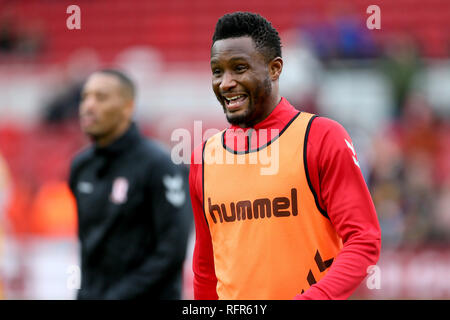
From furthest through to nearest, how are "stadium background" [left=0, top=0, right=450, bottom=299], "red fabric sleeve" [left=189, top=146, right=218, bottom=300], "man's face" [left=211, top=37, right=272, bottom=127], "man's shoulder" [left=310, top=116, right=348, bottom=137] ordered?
1. "stadium background" [left=0, top=0, right=450, bottom=299]
2. "red fabric sleeve" [left=189, top=146, right=218, bottom=300]
3. "man's face" [left=211, top=37, right=272, bottom=127]
4. "man's shoulder" [left=310, top=116, right=348, bottom=137]

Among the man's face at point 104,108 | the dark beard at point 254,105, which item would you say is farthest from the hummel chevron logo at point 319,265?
the man's face at point 104,108

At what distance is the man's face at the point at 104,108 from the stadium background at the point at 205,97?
2.46 m

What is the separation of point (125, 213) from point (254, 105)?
1824mm

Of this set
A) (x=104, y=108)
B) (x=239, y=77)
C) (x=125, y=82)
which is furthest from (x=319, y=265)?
(x=125, y=82)

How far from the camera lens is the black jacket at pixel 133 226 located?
14.0 ft

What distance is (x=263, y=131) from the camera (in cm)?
280

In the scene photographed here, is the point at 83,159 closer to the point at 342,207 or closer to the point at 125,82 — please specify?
the point at 125,82

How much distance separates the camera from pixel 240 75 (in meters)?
2.71

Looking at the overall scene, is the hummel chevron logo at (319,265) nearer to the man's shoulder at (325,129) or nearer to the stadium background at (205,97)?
the man's shoulder at (325,129)

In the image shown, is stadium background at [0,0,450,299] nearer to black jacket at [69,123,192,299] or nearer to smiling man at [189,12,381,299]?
→ black jacket at [69,123,192,299]

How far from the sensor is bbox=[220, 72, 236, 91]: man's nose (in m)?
2.70

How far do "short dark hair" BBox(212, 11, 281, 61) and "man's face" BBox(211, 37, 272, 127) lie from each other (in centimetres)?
2

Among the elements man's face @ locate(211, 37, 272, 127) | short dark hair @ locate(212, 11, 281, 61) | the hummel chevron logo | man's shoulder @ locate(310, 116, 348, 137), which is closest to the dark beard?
man's face @ locate(211, 37, 272, 127)

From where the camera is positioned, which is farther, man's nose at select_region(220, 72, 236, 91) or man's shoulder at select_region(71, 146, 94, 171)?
man's shoulder at select_region(71, 146, 94, 171)
